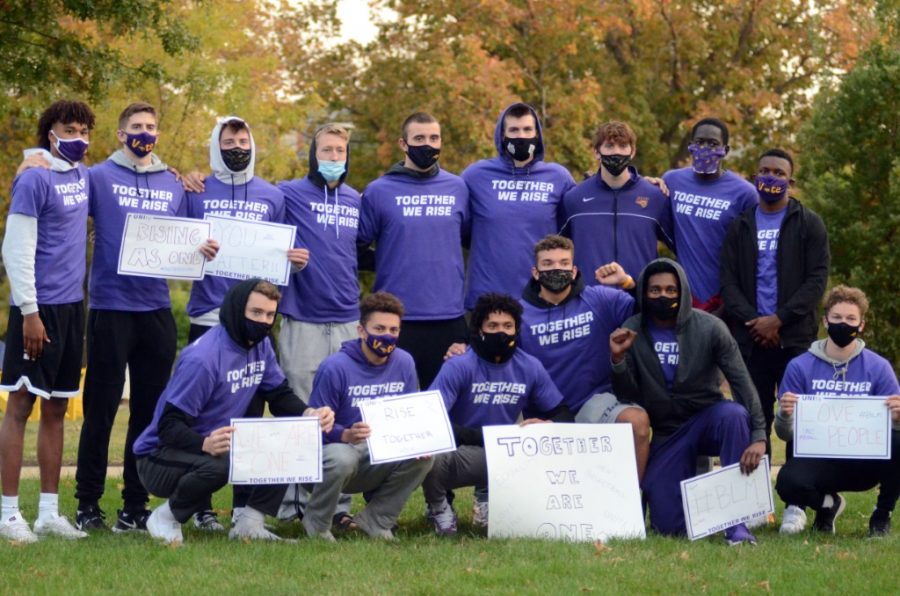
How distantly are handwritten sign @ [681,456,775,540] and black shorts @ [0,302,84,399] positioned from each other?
421cm

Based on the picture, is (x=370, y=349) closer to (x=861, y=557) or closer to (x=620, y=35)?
(x=861, y=557)

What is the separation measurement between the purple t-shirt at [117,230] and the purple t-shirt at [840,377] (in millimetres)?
4513

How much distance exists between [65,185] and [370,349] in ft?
→ 7.68

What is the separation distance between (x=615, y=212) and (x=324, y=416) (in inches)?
112

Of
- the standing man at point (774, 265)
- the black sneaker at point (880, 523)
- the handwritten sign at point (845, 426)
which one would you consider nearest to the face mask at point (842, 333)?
the handwritten sign at point (845, 426)

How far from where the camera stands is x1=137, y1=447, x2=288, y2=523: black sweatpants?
30.1ft

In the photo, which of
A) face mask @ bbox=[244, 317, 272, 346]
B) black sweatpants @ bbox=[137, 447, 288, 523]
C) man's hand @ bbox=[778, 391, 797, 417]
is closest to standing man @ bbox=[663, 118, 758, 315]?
man's hand @ bbox=[778, 391, 797, 417]

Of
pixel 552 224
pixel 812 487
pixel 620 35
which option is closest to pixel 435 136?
pixel 552 224

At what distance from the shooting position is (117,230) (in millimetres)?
9992

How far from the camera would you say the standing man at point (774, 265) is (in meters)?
10.5

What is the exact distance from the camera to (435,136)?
10.9 metres

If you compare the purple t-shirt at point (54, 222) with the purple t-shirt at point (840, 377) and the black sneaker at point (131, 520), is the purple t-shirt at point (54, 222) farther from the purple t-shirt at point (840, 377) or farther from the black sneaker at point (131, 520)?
the purple t-shirt at point (840, 377)

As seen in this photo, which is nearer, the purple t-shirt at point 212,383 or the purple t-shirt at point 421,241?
the purple t-shirt at point 212,383

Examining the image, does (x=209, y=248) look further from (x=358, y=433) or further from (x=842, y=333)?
(x=842, y=333)
